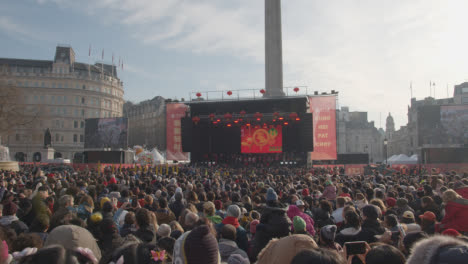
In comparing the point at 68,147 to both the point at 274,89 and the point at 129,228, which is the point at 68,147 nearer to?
the point at 274,89

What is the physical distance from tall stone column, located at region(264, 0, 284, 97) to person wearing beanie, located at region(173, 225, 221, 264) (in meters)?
47.2

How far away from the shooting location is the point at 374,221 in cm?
606

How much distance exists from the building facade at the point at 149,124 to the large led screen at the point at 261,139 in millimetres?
64760

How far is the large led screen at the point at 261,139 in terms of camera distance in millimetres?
42062

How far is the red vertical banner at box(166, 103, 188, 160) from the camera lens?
1674 inches

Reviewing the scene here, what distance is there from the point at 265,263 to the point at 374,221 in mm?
3657

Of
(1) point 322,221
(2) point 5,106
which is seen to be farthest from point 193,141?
(1) point 322,221

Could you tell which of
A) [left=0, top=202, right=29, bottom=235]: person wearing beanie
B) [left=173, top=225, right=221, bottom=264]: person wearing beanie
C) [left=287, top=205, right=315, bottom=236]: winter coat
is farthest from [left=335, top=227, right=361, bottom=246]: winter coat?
[left=0, top=202, right=29, bottom=235]: person wearing beanie

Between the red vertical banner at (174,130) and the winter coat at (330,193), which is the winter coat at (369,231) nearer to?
the winter coat at (330,193)

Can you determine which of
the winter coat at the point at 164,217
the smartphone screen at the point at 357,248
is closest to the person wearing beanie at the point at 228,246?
the smartphone screen at the point at 357,248

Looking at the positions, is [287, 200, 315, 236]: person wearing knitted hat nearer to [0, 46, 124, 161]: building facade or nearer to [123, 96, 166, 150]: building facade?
[0, 46, 124, 161]: building facade

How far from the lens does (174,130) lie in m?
42.8

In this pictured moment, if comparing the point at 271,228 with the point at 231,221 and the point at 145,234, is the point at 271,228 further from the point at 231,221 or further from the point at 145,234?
the point at 145,234

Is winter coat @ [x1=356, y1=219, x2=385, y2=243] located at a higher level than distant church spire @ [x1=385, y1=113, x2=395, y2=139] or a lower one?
lower
